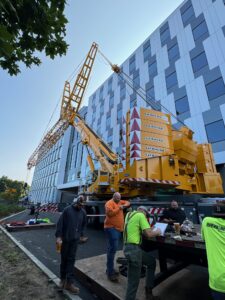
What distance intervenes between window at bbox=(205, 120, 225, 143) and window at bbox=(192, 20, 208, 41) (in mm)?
9541

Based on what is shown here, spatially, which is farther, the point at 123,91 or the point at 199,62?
the point at 123,91

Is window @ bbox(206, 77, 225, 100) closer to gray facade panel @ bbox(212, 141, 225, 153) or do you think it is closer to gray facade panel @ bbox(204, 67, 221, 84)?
gray facade panel @ bbox(204, 67, 221, 84)

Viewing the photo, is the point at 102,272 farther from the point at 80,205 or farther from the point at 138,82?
the point at 138,82

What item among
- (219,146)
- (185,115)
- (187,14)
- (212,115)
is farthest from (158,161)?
(187,14)

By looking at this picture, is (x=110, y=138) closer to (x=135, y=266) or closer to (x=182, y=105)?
(x=182, y=105)

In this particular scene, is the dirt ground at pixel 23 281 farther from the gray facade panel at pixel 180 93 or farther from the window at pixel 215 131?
the gray facade panel at pixel 180 93

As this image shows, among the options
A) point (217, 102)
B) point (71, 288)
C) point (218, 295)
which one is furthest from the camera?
point (217, 102)

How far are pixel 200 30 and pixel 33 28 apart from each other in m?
20.7

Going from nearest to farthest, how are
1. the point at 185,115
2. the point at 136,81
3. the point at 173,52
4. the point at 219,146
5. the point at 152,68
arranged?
the point at 219,146 < the point at 185,115 < the point at 173,52 < the point at 152,68 < the point at 136,81

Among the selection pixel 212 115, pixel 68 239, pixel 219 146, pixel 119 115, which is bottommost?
pixel 68 239

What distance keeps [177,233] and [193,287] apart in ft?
4.63

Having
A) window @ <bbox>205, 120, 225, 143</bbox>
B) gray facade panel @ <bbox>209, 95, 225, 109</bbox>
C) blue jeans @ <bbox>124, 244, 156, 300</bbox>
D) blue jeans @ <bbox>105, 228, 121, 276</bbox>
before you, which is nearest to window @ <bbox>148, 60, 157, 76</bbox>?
gray facade panel @ <bbox>209, 95, 225, 109</bbox>

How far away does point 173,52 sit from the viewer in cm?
2116

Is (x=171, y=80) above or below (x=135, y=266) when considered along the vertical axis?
above
